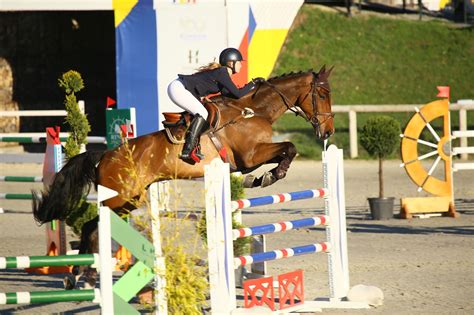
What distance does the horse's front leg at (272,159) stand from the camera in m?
9.20

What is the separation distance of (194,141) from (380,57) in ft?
48.4

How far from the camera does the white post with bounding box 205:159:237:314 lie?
7.11 meters

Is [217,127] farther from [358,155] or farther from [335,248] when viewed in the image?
[358,155]

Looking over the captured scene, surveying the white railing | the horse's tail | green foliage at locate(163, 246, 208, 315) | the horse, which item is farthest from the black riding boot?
the white railing

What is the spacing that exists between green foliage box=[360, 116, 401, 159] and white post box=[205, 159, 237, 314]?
604cm

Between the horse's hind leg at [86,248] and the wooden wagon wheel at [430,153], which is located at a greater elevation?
the wooden wagon wheel at [430,153]

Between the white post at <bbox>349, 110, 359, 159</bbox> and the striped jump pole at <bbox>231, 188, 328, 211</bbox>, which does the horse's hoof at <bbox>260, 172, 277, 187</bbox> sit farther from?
the white post at <bbox>349, 110, 359, 159</bbox>

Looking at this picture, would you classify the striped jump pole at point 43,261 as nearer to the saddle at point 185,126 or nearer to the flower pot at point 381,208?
the saddle at point 185,126

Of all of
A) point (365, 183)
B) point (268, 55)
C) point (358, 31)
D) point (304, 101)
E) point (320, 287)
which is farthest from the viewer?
point (358, 31)

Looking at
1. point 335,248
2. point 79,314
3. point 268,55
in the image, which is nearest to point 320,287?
point 335,248

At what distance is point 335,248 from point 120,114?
309 centimetres

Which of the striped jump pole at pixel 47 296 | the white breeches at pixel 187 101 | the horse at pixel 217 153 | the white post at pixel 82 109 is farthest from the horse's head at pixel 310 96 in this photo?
the striped jump pole at pixel 47 296

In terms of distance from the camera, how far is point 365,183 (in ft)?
51.9

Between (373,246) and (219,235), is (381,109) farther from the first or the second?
(219,235)
